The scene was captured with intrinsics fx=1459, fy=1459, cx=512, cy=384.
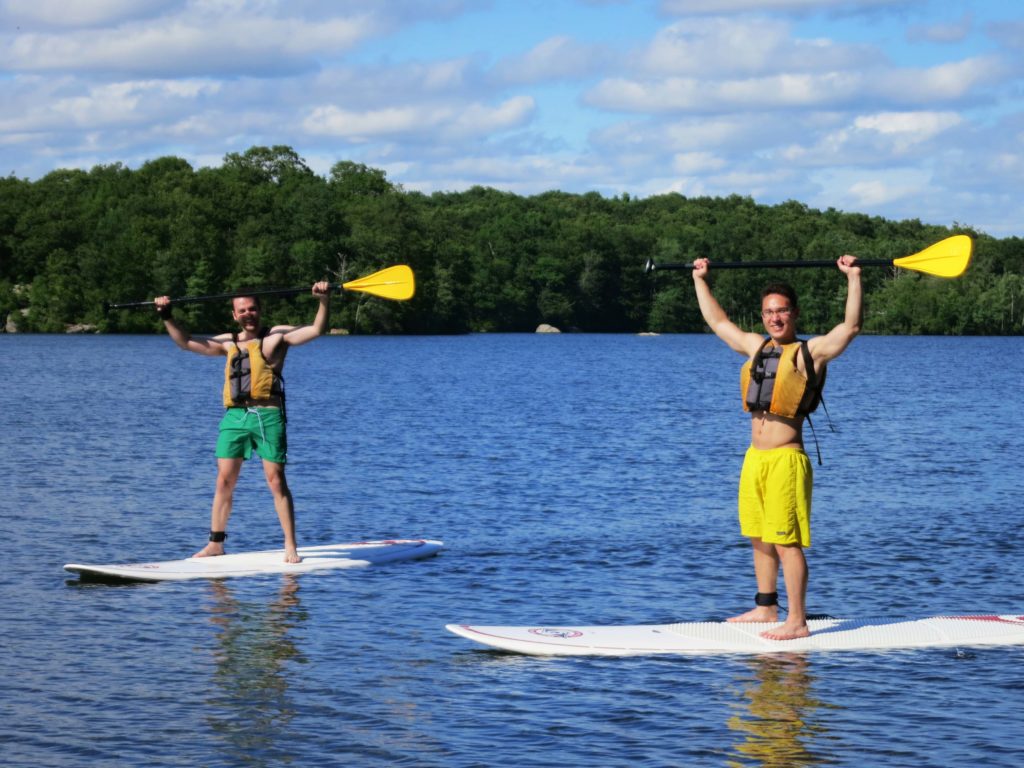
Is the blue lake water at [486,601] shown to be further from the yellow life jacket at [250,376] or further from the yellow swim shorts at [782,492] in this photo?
the yellow life jacket at [250,376]

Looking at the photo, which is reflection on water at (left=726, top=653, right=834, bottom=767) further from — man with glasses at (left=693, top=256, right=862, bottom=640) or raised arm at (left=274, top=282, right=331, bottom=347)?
raised arm at (left=274, top=282, right=331, bottom=347)

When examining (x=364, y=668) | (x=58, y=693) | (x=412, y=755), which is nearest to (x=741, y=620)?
(x=364, y=668)

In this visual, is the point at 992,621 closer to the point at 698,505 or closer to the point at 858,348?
the point at 698,505

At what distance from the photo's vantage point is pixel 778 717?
7984 mm

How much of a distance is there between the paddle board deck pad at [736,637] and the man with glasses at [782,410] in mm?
631

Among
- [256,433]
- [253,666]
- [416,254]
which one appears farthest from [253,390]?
[416,254]

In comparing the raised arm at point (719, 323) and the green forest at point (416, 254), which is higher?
the green forest at point (416, 254)

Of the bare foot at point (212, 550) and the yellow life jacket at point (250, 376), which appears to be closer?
the yellow life jacket at point (250, 376)

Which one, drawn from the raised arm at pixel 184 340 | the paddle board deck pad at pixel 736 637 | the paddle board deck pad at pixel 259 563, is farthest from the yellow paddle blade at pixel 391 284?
the paddle board deck pad at pixel 736 637

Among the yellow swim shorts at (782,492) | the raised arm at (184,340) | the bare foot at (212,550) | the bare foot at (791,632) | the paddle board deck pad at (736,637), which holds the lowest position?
the paddle board deck pad at (736,637)

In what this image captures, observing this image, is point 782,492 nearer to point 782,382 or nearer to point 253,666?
point 782,382

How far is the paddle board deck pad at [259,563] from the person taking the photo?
11.7 m

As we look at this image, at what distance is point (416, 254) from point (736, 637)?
357 ft

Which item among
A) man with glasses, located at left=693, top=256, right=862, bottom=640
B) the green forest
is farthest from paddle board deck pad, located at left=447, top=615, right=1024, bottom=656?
the green forest
